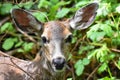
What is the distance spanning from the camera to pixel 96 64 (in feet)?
23.0

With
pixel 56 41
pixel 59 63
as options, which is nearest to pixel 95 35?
pixel 56 41

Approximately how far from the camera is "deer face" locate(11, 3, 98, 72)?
519cm

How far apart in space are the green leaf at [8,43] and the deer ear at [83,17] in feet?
5.20

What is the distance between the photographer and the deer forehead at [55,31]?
5.35m

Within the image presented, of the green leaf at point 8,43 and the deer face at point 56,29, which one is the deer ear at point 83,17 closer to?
the deer face at point 56,29

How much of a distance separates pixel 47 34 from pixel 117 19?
1616 mm

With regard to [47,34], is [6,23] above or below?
below

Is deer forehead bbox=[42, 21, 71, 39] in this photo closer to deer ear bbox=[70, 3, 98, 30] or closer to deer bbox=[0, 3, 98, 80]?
deer bbox=[0, 3, 98, 80]

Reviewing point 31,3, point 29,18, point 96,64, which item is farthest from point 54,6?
point 29,18

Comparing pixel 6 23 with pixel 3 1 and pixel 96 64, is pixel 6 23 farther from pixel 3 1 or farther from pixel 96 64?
pixel 96 64

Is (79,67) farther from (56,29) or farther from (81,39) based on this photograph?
(56,29)

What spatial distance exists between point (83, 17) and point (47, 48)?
0.68m

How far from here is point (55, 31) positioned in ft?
17.7

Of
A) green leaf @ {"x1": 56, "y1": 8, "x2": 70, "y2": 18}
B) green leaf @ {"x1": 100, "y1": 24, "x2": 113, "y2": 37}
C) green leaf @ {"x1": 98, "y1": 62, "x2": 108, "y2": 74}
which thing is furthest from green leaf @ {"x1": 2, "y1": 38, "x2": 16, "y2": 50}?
green leaf @ {"x1": 100, "y1": 24, "x2": 113, "y2": 37}
